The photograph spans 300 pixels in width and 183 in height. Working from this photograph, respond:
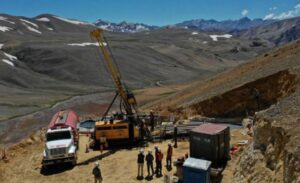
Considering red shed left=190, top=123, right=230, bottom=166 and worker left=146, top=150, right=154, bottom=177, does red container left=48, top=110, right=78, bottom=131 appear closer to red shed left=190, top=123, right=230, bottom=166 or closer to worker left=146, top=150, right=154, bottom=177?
worker left=146, top=150, right=154, bottom=177

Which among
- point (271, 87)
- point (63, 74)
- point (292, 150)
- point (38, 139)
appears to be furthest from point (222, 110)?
point (63, 74)

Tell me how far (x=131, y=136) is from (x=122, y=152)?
1664 mm

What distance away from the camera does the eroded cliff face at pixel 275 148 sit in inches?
578

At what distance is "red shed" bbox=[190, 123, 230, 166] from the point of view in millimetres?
22391

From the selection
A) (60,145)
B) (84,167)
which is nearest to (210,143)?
(84,167)

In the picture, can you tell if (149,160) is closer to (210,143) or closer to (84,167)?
(210,143)

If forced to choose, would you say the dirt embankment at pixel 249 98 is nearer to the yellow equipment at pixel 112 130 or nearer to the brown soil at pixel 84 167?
the brown soil at pixel 84 167

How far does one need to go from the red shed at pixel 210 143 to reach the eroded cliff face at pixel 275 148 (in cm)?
259

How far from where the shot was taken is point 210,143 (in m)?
22.3

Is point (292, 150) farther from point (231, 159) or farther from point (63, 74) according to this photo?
point (63, 74)

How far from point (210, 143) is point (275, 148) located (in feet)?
18.4

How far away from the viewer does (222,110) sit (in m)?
39.9

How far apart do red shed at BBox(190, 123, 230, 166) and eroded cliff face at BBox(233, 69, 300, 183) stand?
259 cm

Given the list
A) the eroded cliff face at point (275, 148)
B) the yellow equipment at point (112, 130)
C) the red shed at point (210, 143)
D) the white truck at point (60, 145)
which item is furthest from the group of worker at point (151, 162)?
the yellow equipment at point (112, 130)
